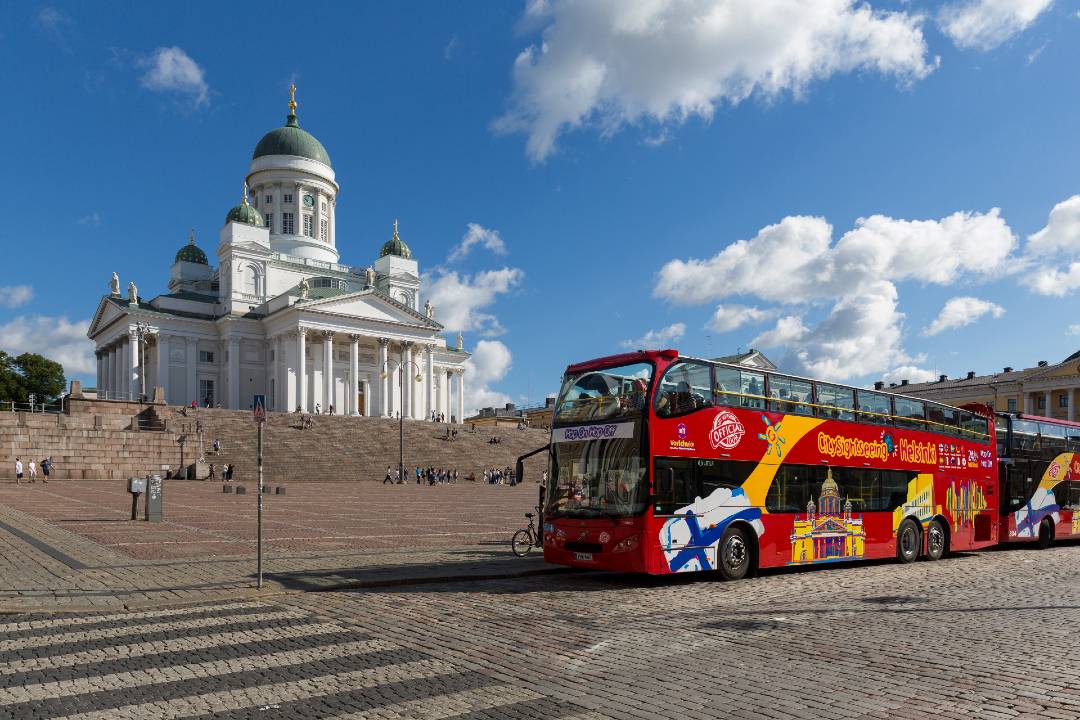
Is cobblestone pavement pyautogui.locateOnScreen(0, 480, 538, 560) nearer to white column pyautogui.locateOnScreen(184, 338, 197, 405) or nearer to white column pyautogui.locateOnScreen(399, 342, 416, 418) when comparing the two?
white column pyautogui.locateOnScreen(184, 338, 197, 405)

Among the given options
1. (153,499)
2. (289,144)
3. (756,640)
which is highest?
(289,144)

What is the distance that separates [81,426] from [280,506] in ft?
71.8

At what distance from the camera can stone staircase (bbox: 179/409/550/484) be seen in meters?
48.3

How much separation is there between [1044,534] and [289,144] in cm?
8053

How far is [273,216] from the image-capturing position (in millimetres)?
86688

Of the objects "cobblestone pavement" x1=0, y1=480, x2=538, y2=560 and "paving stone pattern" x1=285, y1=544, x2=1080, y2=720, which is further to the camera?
"cobblestone pavement" x1=0, y1=480, x2=538, y2=560

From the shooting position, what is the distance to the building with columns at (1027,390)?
8500 cm

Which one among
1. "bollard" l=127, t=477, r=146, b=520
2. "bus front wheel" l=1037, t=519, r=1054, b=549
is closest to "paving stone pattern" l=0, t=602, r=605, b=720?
"bollard" l=127, t=477, r=146, b=520

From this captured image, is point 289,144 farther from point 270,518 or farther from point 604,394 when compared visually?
point 604,394

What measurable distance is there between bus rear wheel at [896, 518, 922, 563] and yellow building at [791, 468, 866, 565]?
153 cm

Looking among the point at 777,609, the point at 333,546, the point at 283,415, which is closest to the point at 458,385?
the point at 283,415

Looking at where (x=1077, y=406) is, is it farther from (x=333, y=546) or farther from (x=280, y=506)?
(x=333, y=546)

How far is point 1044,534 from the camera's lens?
72.2 feet

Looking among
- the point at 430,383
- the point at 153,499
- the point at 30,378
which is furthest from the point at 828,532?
the point at 30,378
